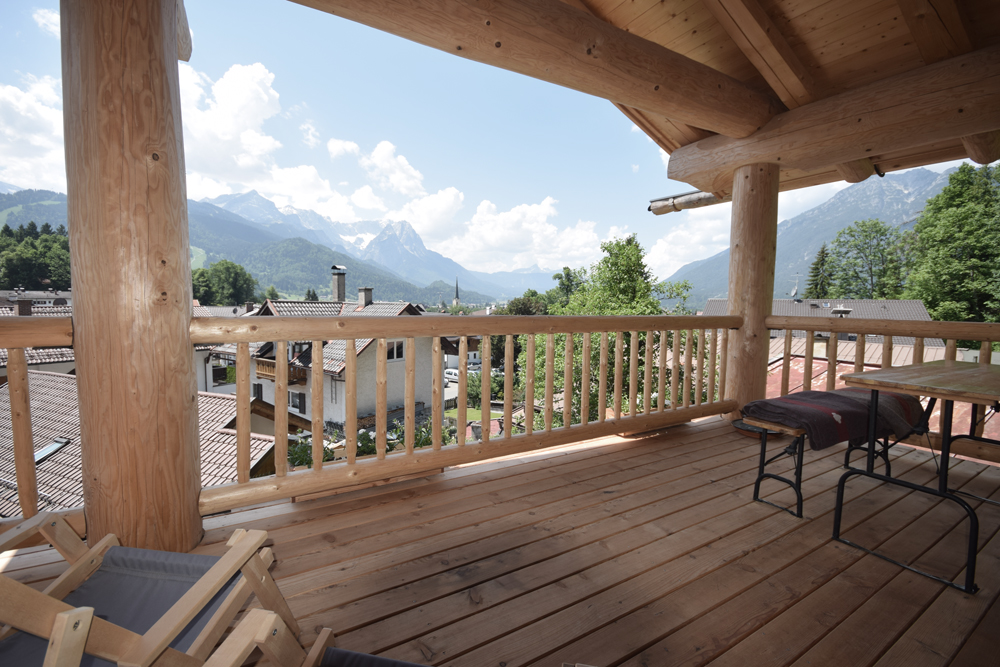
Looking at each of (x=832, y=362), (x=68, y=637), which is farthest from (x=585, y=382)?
(x=68, y=637)

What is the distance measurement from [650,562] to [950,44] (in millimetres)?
3396

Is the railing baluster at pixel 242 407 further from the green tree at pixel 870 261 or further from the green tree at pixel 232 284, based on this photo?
the green tree at pixel 870 261

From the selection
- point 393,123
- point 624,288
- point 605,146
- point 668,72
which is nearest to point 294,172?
point 393,123

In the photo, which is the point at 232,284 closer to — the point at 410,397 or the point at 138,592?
the point at 410,397

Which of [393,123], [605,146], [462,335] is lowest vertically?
[462,335]

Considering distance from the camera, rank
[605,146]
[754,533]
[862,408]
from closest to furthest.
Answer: [754,533], [862,408], [605,146]

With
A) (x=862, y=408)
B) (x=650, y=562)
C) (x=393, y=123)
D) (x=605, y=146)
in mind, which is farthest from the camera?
(x=393, y=123)

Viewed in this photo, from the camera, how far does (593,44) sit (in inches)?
94.9

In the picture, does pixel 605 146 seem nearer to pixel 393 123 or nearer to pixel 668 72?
pixel 393 123

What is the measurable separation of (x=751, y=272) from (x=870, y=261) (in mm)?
37928

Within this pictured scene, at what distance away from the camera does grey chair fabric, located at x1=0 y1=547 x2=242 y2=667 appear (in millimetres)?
1008

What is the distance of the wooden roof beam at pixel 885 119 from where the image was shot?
101 inches

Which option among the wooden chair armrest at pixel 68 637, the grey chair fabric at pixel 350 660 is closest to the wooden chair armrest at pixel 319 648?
the grey chair fabric at pixel 350 660

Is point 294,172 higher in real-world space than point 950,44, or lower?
higher
